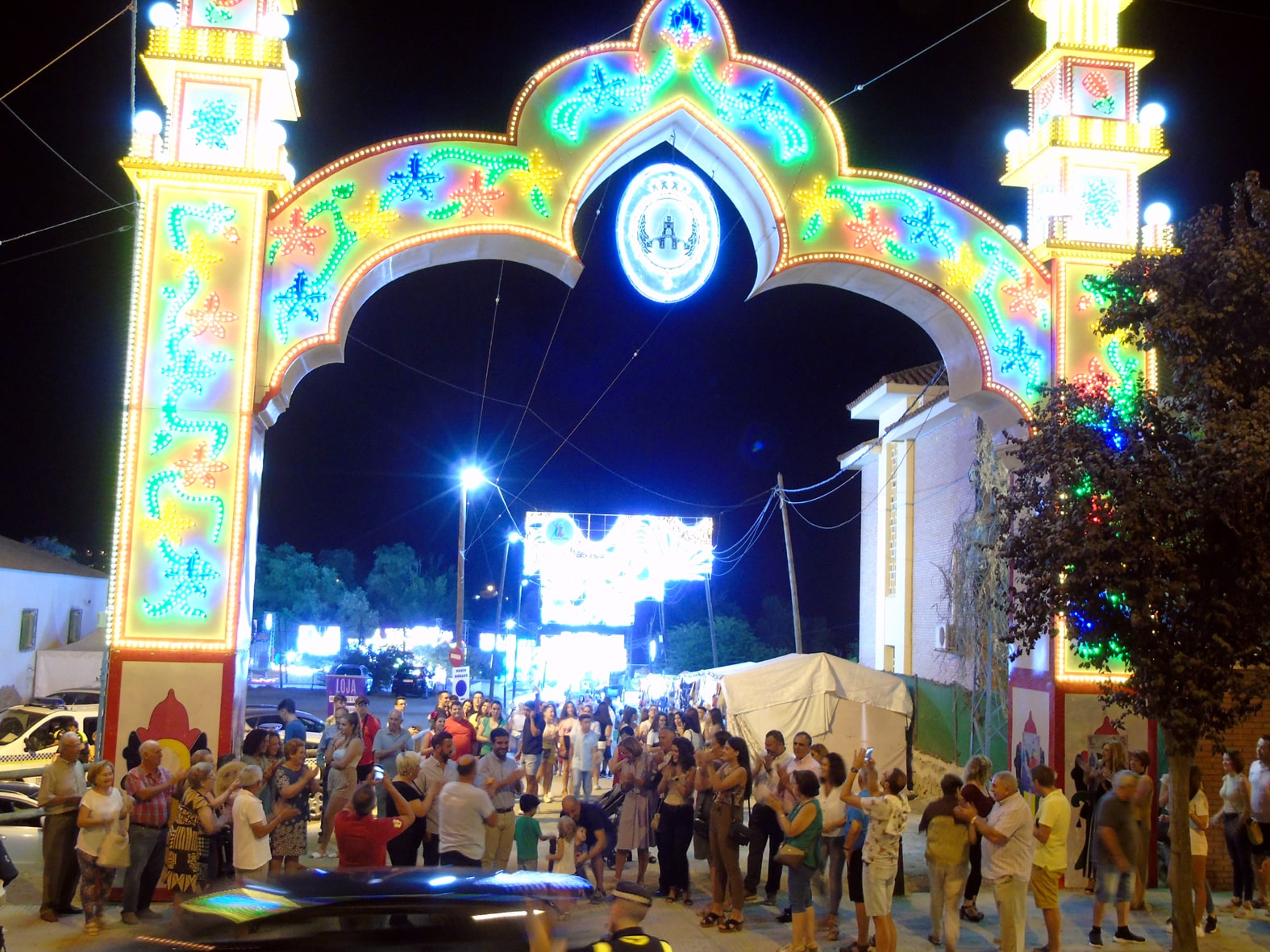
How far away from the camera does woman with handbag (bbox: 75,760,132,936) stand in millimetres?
9430

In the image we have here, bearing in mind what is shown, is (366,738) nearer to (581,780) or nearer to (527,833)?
(581,780)

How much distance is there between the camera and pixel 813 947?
30.6 feet

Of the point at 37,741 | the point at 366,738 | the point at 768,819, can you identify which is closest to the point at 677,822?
the point at 768,819

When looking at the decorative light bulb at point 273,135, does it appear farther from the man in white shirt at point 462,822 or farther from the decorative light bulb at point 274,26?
the man in white shirt at point 462,822

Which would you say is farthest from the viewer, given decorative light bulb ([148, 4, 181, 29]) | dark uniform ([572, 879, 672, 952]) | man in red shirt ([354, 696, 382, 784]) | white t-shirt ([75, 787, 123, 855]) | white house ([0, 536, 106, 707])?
white house ([0, 536, 106, 707])

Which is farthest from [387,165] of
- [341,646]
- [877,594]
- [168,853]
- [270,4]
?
[341,646]

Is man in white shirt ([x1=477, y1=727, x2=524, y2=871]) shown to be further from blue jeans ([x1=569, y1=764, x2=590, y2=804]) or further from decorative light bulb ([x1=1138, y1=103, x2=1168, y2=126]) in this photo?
decorative light bulb ([x1=1138, y1=103, x2=1168, y2=126])

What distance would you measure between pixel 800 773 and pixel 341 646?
59.8m

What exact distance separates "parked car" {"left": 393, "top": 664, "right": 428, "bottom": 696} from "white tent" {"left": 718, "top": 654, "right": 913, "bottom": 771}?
30811 mm

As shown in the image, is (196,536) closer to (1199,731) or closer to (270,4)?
(270,4)

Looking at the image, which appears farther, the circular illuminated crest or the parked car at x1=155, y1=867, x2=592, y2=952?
the circular illuminated crest

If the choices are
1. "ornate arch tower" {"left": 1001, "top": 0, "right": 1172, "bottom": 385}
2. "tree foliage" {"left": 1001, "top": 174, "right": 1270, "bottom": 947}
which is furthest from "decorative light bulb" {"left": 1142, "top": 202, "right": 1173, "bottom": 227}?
"tree foliage" {"left": 1001, "top": 174, "right": 1270, "bottom": 947}

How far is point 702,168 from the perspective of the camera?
1362 centimetres

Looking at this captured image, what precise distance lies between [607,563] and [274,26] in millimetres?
31229
